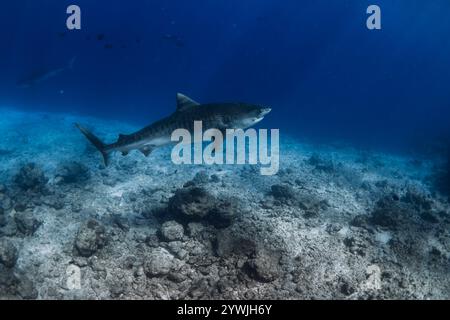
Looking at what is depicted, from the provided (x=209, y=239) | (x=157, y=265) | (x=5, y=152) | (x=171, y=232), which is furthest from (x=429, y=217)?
(x=5, y=152)

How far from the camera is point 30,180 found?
11.5 meters

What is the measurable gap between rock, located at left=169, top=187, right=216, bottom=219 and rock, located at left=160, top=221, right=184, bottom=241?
1.67 ft

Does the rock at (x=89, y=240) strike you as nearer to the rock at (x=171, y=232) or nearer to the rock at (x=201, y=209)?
the rock at (x=171, y=232)

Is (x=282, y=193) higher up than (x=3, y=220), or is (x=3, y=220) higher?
(x=282, y=193)

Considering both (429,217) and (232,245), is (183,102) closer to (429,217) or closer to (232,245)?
(232,245)

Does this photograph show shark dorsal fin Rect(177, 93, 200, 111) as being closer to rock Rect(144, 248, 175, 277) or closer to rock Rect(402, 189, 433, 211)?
rock Rect(144, 248, 175, 277)

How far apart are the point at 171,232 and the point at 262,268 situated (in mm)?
2523

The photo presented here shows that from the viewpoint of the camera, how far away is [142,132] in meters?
8.21

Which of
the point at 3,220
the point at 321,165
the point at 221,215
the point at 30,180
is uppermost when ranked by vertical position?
the point at 321,165

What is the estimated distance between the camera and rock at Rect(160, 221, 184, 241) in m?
8.45

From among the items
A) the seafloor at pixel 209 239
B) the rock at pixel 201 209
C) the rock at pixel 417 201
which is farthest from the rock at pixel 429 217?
the rock at pixel 201 209

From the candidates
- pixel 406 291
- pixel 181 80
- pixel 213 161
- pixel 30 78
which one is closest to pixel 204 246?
pixel 406 291

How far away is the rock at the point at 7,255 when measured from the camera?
23.0 feet
